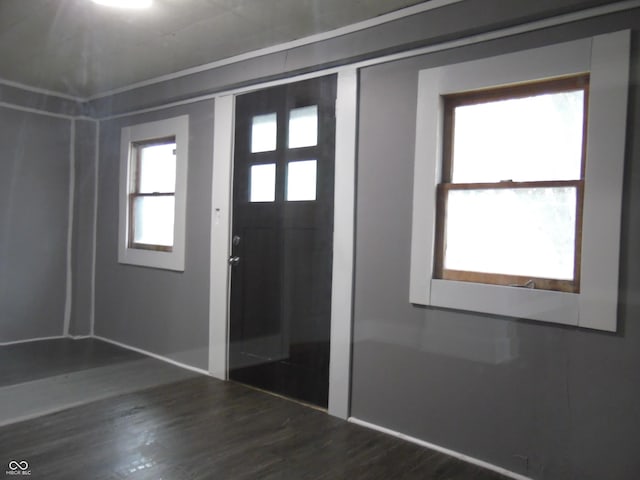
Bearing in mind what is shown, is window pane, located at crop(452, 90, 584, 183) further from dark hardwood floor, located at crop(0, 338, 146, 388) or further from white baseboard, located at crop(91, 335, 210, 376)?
dark hardwood floor, located at crop(0, 338, 146, 388)

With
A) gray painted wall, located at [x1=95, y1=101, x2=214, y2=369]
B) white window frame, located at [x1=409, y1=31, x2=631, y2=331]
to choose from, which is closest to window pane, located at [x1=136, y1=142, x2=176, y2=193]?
gray painted wall, located at [x1=95, y1=101, x2=214, y2=369]

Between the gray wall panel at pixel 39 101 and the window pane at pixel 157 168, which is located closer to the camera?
the window pane at pixel 157 168

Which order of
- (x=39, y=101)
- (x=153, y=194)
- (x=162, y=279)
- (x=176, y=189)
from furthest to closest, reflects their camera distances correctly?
1. (x=39, y=101)
2. (x=153, y=194)
3. (x=162, y=279)
4. (x=176, y=189)

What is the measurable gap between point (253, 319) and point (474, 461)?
1.70 metres

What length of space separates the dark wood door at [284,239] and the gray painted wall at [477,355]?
29 centimetres

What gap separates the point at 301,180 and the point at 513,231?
4.51 ft

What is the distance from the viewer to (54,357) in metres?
3.87

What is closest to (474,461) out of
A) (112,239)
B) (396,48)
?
(396,48)

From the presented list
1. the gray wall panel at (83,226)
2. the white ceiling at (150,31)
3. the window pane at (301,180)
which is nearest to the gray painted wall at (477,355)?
the window pane at (301,180)

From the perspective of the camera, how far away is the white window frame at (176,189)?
3.76 metres

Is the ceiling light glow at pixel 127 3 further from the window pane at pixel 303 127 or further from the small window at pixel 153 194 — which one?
the small window at pixel 153 194

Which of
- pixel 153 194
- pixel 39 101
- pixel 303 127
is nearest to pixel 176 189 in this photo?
pixel 153 194

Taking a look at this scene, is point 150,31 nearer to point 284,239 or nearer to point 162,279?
point 284,239

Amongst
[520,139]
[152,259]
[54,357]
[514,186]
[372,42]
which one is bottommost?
[54,357]
